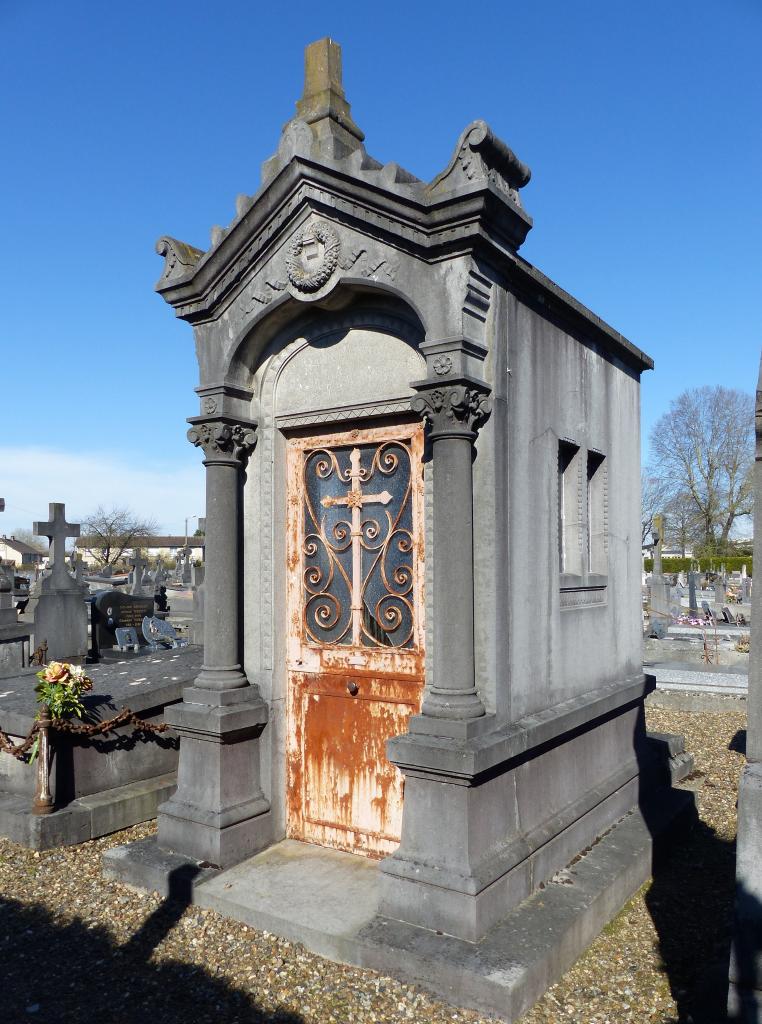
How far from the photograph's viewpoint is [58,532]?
12.3 m

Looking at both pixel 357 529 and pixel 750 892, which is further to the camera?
pixel 357 529

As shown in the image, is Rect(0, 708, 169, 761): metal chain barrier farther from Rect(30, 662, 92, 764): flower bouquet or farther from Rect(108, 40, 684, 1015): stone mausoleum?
Rect(108, 40, 684, 1015): stone mausoleum

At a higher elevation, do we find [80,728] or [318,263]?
[318,263]

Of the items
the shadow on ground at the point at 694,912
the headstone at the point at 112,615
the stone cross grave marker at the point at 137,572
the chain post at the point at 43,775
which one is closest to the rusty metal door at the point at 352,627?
the shadow on ground at the point at 694,912

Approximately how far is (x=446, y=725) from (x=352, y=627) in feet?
4.12

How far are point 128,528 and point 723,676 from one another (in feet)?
247

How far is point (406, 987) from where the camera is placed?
12.6 feet

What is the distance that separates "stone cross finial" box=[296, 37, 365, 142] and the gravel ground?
5.30m

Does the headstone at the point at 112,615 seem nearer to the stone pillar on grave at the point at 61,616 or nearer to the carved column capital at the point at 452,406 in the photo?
the stone pillar on grave at the point at 61,616

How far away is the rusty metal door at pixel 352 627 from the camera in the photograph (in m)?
5.10

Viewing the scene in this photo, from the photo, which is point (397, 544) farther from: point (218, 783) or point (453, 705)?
point (218, 783)

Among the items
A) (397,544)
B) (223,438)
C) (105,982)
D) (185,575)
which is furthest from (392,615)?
(185,575)

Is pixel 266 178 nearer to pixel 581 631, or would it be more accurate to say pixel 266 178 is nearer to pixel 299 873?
pixel 581 631

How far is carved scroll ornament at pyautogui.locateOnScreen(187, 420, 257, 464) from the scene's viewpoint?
551 centimetres
